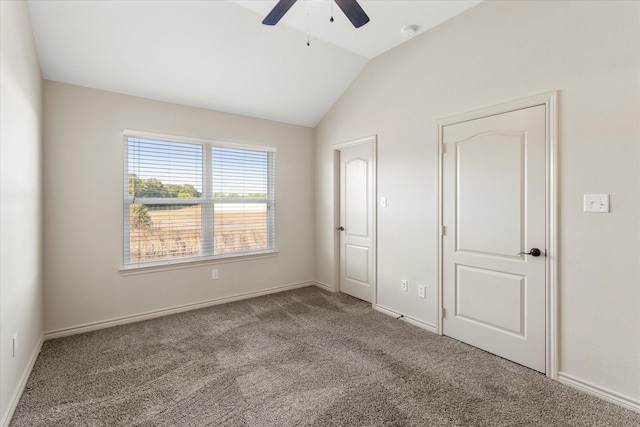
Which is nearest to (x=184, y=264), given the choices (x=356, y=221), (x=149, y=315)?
(x=149, y=315)

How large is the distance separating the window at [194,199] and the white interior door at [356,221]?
Result: 3.35 feet

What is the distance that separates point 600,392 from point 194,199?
401 cm

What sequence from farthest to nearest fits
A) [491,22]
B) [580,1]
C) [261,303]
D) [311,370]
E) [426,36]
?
[261,303] < [426,36] < [491,22] < [311,370] < [580,1]

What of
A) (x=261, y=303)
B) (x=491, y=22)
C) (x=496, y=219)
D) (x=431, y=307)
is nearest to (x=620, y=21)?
(x=491, y=22)

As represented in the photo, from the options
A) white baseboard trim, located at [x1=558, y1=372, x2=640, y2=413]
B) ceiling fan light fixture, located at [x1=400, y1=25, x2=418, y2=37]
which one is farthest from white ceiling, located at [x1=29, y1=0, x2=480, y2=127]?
white baseboard trim, located at [x1=558, y1=372, x2=640, y2=413]

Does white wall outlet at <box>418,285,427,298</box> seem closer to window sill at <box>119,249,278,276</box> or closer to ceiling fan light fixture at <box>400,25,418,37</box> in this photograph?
window sill at <box>119,249,278,276</box>

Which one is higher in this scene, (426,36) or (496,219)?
(426,36)

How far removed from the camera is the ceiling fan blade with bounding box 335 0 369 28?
1.91 m

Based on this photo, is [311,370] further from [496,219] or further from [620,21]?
[620,21]

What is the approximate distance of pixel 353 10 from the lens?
1.97 metres

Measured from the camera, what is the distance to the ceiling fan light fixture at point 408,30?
9.66ft

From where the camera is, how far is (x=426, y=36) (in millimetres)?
3031

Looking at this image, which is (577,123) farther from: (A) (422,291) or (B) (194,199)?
(B) (194,199)

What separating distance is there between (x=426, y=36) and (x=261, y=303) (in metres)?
3.53
